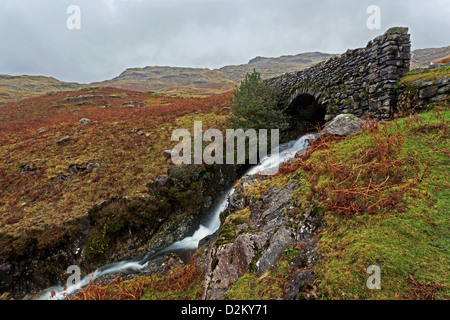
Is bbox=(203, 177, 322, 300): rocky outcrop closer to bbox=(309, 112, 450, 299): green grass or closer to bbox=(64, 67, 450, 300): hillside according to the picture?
bbox=(64, 67, 450, 300): hillside

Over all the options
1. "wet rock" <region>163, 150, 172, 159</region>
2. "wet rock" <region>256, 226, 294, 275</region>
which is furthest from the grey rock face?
"wet rock" <region>163, 150, 172, 159</region>

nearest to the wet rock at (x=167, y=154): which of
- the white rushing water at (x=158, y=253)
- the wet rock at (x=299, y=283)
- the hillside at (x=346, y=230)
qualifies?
the white rushing water at (x=158, y=253)

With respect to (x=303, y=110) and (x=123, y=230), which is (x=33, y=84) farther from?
(x=303, y=110)

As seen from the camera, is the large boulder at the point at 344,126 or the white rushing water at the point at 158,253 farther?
the white rushing water at the point at 158,253

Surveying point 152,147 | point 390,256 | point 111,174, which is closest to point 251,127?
point 152,147

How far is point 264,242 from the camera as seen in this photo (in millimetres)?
4445

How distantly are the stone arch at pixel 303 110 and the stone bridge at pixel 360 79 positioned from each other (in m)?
0.08

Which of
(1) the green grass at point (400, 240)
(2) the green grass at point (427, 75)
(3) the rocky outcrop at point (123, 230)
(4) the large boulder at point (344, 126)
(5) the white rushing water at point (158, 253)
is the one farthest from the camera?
(3) the rocky outcrop at point (123, 230)

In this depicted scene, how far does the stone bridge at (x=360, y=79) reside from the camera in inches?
347

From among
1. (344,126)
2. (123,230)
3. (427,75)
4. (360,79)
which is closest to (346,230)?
(344,126)

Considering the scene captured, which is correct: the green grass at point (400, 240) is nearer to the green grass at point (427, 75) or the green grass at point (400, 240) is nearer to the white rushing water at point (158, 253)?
the white rushing water at point (158, 253)

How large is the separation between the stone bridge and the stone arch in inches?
3.0

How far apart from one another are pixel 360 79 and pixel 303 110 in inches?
283

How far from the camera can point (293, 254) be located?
11.9 feet
